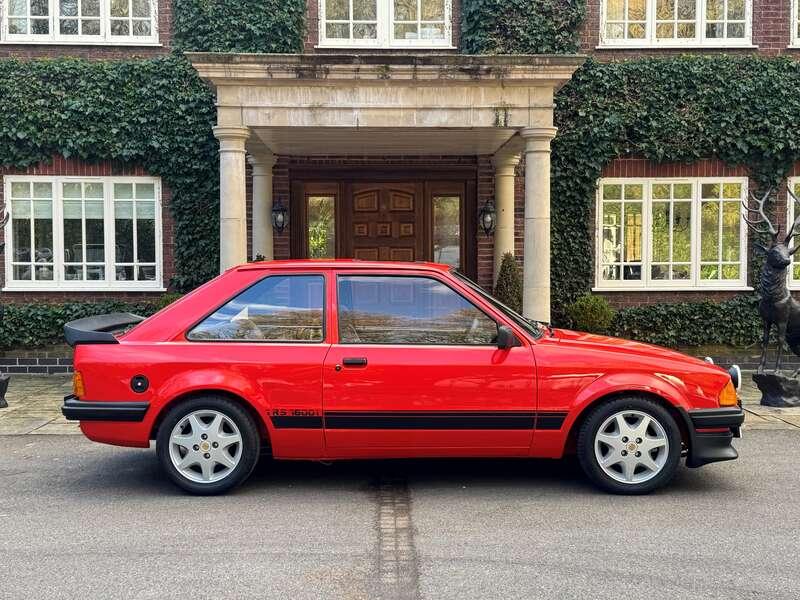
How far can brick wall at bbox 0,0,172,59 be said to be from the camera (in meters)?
11.9

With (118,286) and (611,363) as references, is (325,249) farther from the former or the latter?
(611,363)

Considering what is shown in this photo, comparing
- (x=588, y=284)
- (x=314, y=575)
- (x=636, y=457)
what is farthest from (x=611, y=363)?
(x=588, y=284)

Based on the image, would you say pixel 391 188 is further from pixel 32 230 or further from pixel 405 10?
pixel 32 230

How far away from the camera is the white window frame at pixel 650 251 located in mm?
12203

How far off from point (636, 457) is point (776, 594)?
1.63m

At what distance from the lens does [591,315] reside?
11.2 metres

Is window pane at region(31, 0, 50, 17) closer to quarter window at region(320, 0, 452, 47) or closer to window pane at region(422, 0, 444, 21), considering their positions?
quarter window at region(320, 0, 452, 47)

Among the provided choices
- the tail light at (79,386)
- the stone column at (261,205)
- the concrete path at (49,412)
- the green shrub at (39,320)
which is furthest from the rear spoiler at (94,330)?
the stone column at (261,205)

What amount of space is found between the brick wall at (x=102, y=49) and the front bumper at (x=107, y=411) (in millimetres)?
8051

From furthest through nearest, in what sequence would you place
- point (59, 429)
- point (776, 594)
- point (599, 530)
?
1. point (59, 429)
2. point (599, 530)
3. point (776, 594)

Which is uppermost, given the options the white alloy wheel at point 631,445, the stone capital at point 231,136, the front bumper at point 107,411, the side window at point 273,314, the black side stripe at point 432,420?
the stone capital at point 231,136

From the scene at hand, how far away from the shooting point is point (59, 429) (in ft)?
25.9

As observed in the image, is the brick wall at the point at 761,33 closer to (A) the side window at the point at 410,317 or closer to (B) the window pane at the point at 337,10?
(B) the window pane at the point at 337,10

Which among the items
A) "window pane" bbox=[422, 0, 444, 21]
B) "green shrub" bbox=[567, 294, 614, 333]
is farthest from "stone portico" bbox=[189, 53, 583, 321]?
"window pane" bbox=[422, 0, 444, 21]
